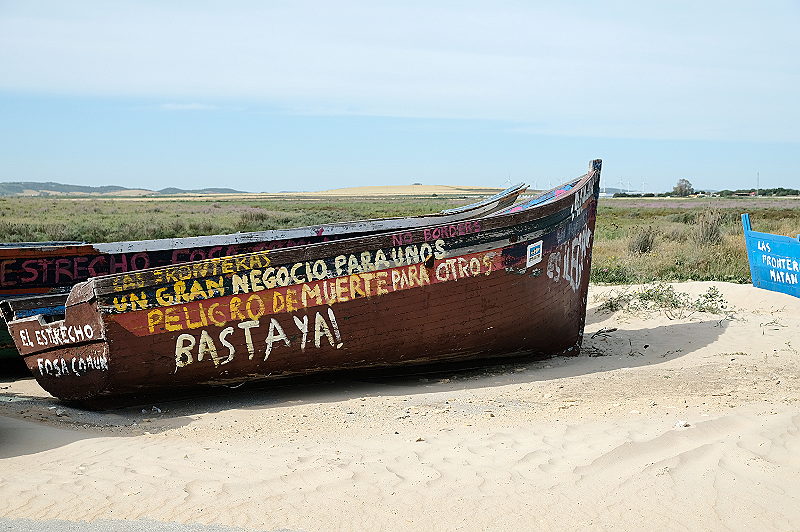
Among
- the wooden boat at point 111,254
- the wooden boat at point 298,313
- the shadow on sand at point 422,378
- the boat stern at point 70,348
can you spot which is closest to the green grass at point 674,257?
the shadow on sand at point 422,378

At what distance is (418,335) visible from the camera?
660cm

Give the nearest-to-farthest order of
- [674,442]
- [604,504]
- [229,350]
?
1. [604,504]
2. [674,442]
3. [229,350]

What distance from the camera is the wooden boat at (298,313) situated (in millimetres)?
5875

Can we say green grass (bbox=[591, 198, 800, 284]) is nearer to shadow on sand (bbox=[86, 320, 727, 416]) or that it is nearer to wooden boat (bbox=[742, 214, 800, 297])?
wooden boat (bbox=[742, 214, 800, 297])

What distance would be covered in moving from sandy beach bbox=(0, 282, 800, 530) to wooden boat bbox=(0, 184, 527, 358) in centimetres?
188

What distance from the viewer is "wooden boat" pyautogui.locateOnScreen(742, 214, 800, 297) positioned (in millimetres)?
10828

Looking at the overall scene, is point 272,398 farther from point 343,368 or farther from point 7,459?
point 7,459

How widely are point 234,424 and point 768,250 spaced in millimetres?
8976

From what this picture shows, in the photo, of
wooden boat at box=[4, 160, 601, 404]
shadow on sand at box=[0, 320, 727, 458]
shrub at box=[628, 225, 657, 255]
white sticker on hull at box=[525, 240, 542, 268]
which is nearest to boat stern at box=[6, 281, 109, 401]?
wooden boat at box=[4, 160, 601, 404]

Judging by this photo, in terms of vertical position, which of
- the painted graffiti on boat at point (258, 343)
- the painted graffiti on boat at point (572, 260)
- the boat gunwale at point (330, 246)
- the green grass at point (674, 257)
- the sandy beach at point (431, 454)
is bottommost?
the green grass at point (674, 257)

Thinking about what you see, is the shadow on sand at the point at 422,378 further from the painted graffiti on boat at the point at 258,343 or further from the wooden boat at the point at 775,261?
the wooden boat at the point at 775,261

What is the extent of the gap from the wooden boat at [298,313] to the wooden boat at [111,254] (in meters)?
2.11

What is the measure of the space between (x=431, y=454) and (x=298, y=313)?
223cm

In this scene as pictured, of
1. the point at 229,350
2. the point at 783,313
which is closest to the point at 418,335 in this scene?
the point at 229,350
